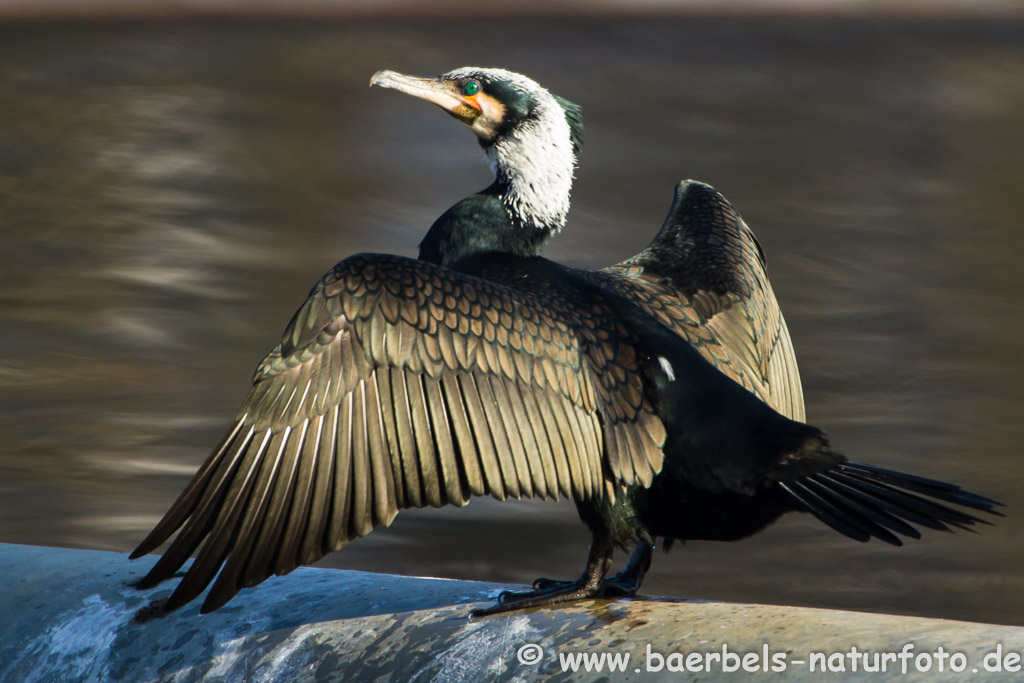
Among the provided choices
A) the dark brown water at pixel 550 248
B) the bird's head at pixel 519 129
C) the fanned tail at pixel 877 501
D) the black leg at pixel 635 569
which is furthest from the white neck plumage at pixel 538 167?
the dark brown water at pixel 550 248

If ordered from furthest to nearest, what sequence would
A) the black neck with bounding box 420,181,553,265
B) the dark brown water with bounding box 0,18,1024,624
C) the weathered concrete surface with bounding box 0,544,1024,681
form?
the dark brown water with bounding box 0,18,1024,624 → the black neck with bounding box 420,181,553,265 → the weathered concrete surface with bounding box 0,544,1024,681

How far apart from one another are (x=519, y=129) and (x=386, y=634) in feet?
3.58

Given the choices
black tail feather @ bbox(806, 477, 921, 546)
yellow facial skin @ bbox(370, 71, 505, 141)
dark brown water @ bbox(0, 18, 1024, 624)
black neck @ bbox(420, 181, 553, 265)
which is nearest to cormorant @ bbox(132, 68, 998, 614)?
black tail feather @ bbox(806, 477, 921, 546)

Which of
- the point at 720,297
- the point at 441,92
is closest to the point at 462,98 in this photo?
the point at 441,92

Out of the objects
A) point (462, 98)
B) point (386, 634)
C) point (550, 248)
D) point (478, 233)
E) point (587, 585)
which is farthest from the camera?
point (550, 248)

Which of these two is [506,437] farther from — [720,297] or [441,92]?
[441,92]

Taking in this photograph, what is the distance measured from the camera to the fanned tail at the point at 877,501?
172cm

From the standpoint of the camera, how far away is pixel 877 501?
1770mm

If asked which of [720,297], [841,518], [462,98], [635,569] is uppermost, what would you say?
[462,98]

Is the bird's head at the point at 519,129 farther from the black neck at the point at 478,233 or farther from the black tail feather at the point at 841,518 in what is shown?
the black tail feather at the point at 841,518

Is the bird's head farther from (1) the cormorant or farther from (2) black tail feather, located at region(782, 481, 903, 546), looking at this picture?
(2) black tail feather, located at region(782, 481, 903, 546)

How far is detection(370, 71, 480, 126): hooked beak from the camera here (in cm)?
247

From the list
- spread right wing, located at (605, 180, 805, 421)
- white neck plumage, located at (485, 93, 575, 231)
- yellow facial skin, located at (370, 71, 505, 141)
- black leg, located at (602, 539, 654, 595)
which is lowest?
black leg, located at (602, 539, 654, 595)

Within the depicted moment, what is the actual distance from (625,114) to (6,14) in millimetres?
5323
